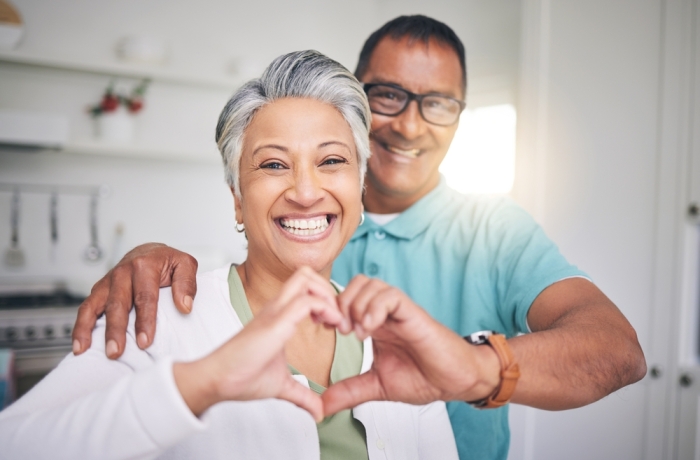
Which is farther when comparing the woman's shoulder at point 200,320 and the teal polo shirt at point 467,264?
the teal polo shirt at point 467,264

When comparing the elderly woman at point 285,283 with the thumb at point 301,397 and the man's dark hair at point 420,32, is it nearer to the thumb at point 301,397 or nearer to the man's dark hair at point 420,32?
the thumb at point 301,397

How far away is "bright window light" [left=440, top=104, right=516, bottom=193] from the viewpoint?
126 inches

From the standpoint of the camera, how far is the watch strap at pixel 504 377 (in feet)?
3.04

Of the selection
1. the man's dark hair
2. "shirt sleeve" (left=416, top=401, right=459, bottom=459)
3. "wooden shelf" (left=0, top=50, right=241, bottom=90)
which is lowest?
"shirt sleeve" (left=416, top=401, right=459, bottom=459)

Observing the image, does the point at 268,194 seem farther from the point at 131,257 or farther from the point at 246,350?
the point at 246,350

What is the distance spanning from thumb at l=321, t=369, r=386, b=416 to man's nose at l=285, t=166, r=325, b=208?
1.32ft

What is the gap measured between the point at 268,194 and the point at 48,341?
2097 mm

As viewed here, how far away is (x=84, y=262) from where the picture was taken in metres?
3.49

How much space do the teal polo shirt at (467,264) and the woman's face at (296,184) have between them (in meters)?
0.48

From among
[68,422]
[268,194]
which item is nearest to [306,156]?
[268,194]

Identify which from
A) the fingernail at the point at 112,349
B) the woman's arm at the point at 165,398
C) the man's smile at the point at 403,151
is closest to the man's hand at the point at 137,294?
the fingernail at the point at 112,349

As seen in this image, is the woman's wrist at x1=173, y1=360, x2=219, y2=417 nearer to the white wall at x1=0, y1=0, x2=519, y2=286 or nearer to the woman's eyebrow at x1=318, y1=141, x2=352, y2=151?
the woman's eyebrow at x1=318, y1=141, x2=352, y2=151

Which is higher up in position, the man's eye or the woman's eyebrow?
the man's eye

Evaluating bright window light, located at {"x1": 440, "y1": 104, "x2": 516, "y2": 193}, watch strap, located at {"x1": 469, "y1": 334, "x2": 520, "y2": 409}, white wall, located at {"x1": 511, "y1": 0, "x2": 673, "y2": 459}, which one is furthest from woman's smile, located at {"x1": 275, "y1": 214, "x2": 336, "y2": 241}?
bright window light, located at {"x1": 440, "y1": 104, "x2": 516, "y2": 193}
